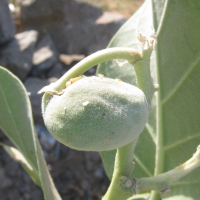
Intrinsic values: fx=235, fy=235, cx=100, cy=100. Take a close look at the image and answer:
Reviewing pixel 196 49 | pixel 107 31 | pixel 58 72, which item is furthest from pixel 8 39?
pixel 196 49

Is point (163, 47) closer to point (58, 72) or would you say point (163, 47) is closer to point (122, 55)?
point (122, 55)

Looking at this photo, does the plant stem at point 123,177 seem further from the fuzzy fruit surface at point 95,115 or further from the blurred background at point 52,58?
the blurred background at point 52,58

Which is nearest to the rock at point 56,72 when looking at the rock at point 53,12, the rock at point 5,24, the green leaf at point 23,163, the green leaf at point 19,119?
the rock at point 5,24

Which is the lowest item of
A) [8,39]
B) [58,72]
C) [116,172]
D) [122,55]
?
[58,72]

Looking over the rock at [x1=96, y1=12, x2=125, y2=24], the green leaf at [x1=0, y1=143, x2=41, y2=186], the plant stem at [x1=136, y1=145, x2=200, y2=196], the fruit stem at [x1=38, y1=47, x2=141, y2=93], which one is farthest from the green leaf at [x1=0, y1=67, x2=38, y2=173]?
the rock at [x1=96, y1=12, x2=125, y2=24]

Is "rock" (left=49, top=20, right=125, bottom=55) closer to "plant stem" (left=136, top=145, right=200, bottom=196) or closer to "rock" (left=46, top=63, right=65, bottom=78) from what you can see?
"rock" (left=46, top=63, right=65, bottom=78)

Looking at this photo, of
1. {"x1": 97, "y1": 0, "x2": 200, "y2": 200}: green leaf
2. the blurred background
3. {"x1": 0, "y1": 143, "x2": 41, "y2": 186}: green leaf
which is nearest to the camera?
{"x1": 97, "y1": 0, "x2": 200, "y2": 200}: green leaf
